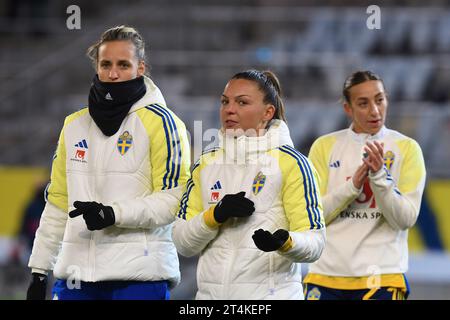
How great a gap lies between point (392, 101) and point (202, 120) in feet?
8.73

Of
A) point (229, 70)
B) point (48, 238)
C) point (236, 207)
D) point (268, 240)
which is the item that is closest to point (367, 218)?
point (236, 207)

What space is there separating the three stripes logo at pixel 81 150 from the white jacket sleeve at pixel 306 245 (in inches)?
45.5

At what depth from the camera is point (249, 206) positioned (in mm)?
4363

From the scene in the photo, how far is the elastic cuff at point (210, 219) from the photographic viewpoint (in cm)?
443

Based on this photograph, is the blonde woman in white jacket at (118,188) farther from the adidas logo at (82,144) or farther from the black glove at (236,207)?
the black glove at (236,207)

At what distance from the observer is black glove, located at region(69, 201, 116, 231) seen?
14.8 ft

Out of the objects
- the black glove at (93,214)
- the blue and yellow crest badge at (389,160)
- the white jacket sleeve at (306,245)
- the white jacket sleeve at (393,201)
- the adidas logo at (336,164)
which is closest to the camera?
the white jacket sleeve at (306,245)

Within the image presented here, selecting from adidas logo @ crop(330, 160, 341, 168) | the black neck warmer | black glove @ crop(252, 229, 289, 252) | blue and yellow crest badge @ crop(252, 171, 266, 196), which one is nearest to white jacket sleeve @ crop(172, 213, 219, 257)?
blue and yellow crest badge @ crop(252, 171, 266, 196)

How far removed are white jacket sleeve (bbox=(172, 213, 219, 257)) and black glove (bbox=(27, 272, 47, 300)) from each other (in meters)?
0.75

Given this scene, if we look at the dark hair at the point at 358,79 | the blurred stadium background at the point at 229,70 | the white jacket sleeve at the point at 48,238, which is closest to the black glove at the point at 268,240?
the white jacket sleeve at the point at 48,238

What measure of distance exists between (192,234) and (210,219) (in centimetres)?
13

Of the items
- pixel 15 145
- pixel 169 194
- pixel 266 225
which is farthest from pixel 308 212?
pixel 15 145

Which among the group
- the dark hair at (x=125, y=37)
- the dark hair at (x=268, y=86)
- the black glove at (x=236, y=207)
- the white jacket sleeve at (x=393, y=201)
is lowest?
the black glove at (x=236, y=207)

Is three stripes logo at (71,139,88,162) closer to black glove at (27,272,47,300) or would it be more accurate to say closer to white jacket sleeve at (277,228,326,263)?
black glove at (27,272,47,300)
